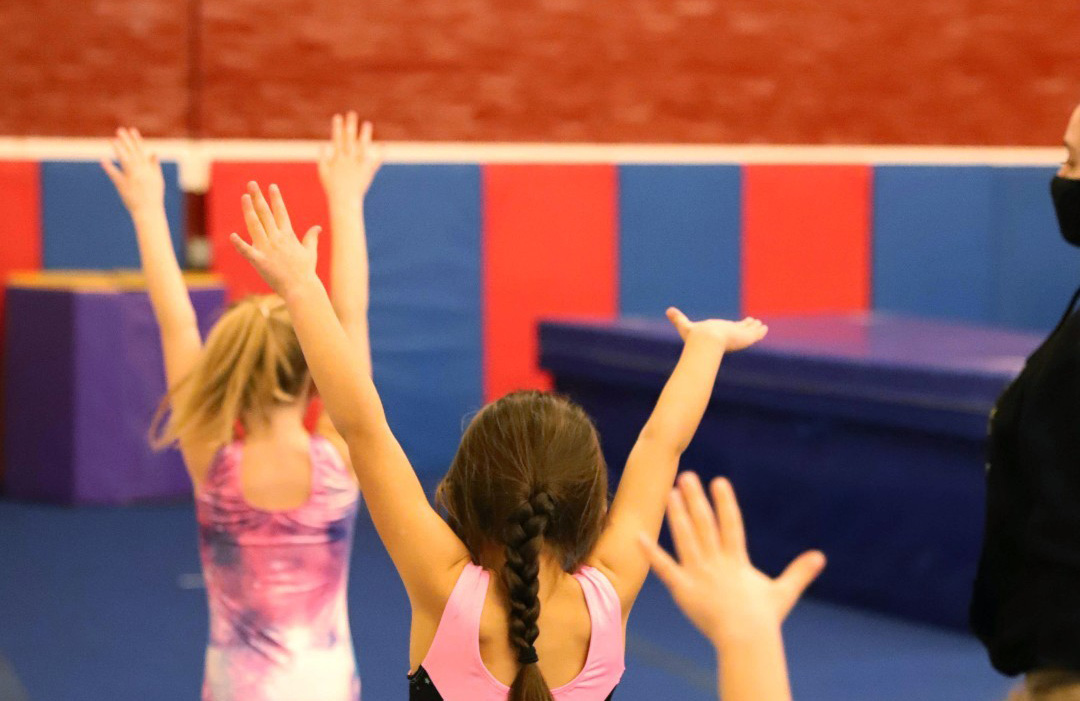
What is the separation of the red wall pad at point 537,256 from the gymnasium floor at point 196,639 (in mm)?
1766

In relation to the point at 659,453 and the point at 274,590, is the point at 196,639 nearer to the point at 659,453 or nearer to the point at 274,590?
the point at 274,590

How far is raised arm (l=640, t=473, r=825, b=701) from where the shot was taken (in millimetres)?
1384

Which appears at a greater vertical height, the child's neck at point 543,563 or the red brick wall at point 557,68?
the red brick wall at point 557,68

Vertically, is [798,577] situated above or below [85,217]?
below

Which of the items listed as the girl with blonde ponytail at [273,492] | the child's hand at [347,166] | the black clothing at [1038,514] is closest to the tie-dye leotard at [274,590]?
the girl with blonde ponytail at [273,492]

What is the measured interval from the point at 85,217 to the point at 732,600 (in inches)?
209

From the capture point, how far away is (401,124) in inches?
270

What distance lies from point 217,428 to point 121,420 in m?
3.60

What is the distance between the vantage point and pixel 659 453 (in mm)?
1999

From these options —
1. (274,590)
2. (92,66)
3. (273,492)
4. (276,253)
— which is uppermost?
(92,66)

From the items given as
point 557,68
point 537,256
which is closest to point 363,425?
point 537,256

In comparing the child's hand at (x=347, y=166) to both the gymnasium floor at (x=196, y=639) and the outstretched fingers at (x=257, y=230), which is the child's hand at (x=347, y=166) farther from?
the gymnasium floor at (x=196, y=639)

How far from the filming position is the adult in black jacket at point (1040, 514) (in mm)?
1876

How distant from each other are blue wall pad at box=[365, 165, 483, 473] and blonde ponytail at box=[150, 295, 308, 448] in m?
4.06
